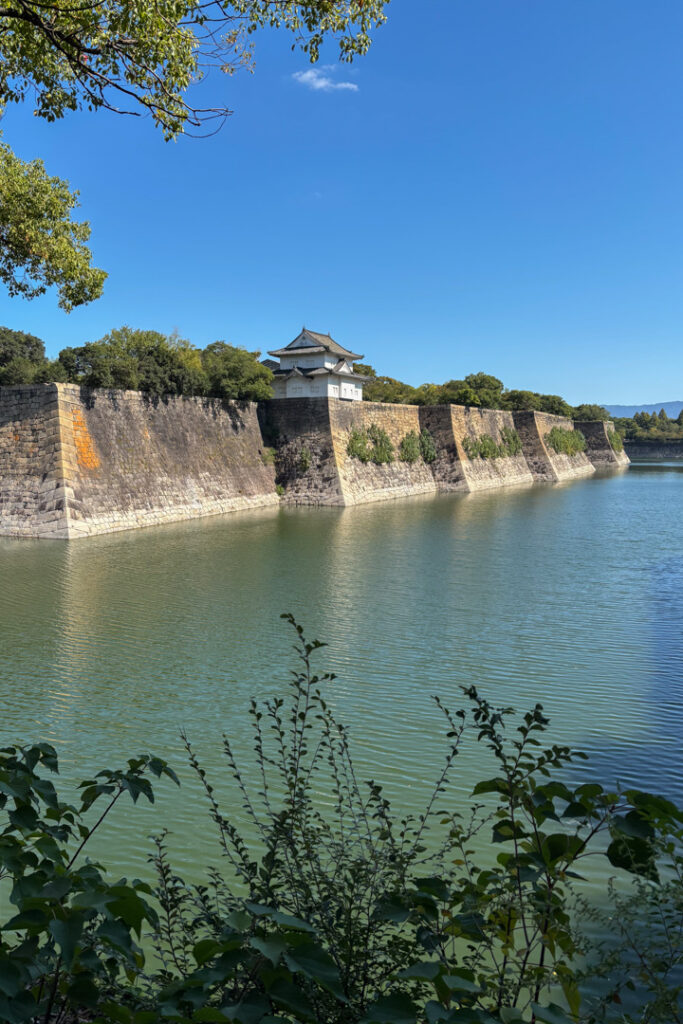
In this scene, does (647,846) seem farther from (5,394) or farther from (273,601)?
(5,394)

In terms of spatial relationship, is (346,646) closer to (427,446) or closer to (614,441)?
(427,446)

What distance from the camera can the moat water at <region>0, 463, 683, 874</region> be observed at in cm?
480

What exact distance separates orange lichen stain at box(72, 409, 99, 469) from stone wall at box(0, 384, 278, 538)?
23 mm

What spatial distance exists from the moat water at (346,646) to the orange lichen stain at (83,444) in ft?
7.59

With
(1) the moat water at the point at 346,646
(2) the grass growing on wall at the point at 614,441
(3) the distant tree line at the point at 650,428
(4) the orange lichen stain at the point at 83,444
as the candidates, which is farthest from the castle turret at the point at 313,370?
(3) the distant tree line at the point at 650,428

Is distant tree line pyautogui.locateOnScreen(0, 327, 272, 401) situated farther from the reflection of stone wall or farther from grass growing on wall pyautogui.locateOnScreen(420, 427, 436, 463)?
the reflection of stone wall

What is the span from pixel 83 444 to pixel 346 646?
436 inches

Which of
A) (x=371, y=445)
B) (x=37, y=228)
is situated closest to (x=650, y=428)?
(x=371, y=445)

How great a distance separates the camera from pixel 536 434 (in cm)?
4250

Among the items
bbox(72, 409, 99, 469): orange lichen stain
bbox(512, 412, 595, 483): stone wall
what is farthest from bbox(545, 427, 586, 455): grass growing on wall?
bbox(72, 409, 99, 469): orange lichen stain

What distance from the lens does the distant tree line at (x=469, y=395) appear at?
148 feet

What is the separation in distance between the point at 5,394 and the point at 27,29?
12.7 metres

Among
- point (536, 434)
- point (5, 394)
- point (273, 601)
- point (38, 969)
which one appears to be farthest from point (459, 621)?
point (536, 434)

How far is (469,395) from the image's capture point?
43.4 metres
